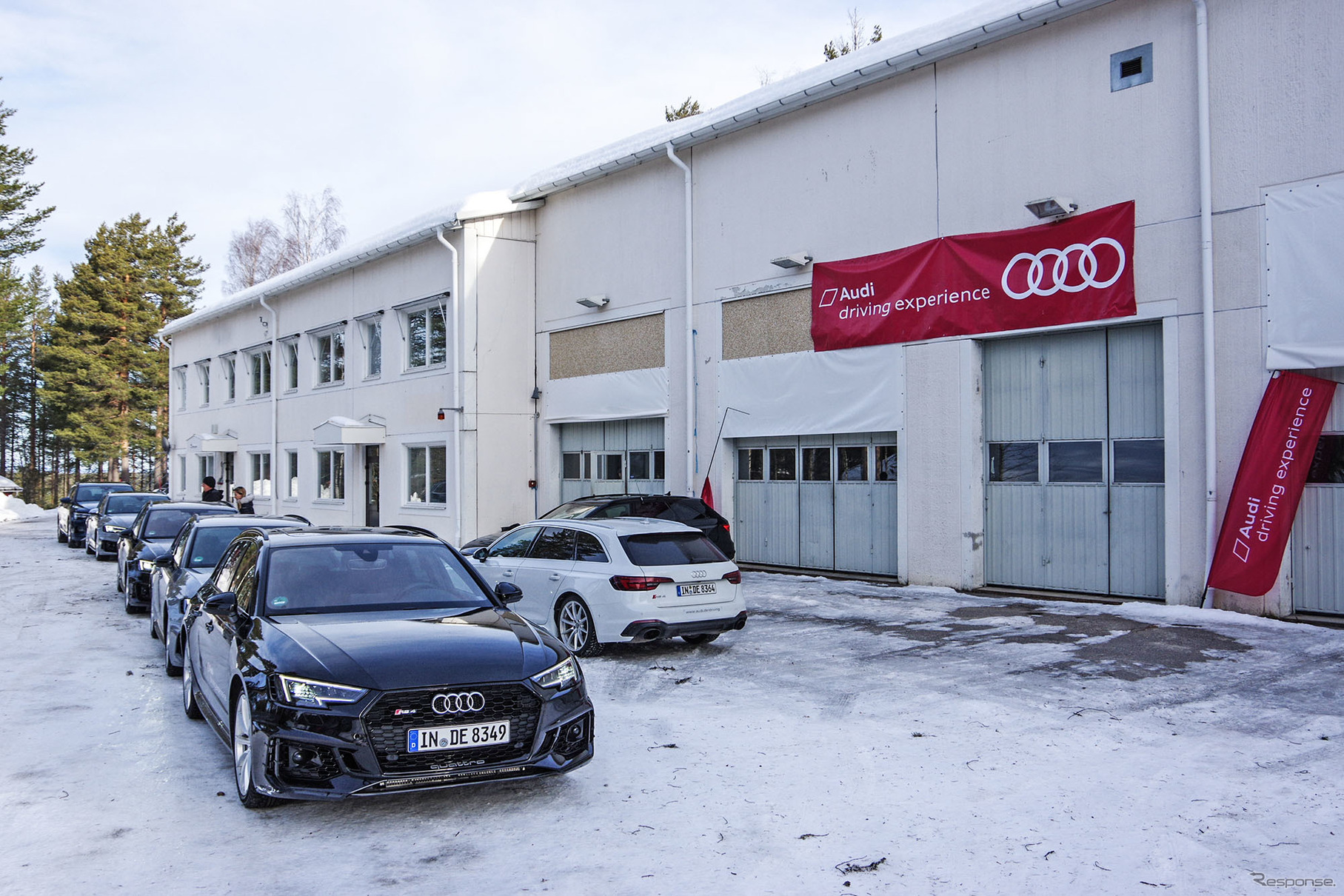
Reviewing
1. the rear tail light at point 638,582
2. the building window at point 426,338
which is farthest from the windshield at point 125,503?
the rear tail light at point 638,582

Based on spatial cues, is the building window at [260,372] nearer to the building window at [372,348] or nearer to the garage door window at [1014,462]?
the building window at [372,348]

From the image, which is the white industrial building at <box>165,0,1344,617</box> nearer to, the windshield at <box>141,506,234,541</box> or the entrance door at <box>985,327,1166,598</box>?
the entrance door at <box>985,327,1166,598</box>

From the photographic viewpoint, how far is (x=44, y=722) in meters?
6.92

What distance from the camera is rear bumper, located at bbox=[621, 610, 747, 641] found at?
29.7ft

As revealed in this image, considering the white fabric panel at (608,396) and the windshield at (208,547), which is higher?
the white fabric panel at (608,396)

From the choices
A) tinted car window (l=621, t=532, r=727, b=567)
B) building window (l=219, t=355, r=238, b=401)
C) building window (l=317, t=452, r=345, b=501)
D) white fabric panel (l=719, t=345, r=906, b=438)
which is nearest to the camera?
tinted car window (l=621, t=532, r=727, b=567)

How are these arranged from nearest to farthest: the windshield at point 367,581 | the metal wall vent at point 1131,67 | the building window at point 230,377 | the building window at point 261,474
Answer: the windshield at point 367,581 < the metal wall vent at point 1131,67 < the building window at point 261,474 < the building window at point 230,377

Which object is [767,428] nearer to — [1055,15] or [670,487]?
[670,487]

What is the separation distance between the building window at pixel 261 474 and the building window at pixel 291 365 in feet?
8.76

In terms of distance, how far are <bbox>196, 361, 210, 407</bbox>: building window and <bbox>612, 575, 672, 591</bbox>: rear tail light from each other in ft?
105

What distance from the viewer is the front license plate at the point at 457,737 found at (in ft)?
15.4

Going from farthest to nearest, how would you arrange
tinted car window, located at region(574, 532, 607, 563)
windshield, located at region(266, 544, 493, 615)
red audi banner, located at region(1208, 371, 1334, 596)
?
red audi banner, located at region(1208, 371, 1334, 596)
tinted car window, located at region(574, 532, 607, 563)
windshield, located at region(266, 544, 493, 615)

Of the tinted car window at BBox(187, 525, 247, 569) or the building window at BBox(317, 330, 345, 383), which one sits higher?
the building window at BBox(317, 330, 345, 383)

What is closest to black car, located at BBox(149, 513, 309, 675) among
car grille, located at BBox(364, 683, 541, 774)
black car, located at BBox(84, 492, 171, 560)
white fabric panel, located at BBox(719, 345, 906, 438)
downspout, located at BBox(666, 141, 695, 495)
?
car grille, located at BBox(364, 683, 541, 774)
